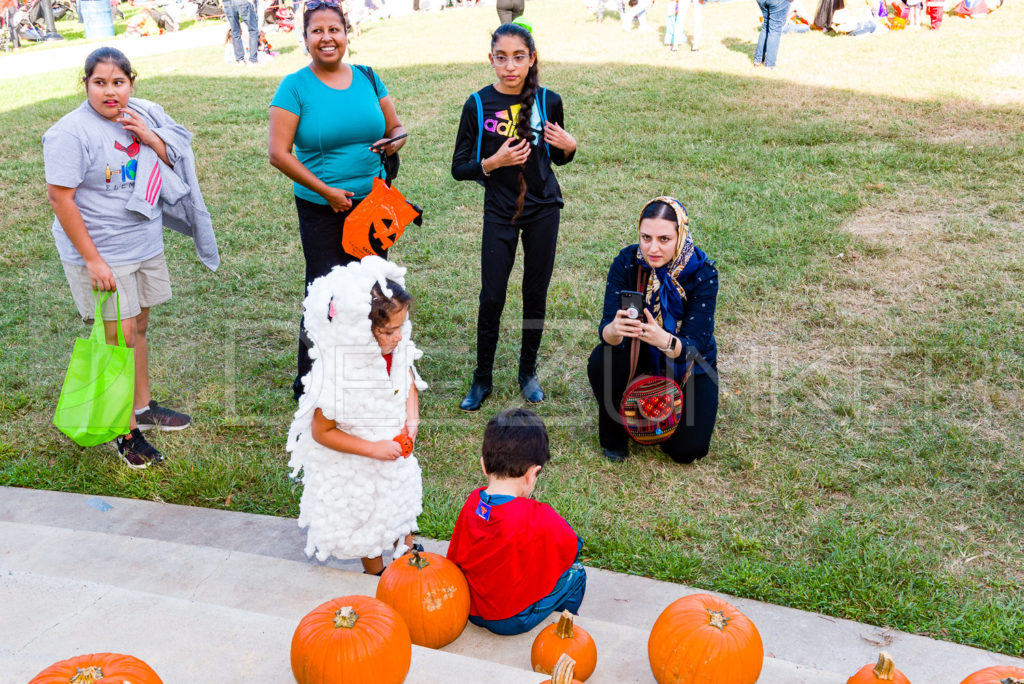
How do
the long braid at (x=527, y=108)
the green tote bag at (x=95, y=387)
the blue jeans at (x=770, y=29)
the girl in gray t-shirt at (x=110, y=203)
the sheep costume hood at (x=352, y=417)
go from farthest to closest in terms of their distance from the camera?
1. the blue jeans at (x=770, y=29)
2. the long braid at (x=527, y=108)
3. the green tote bag at (x=95, y=387)
4. the girl in gray t-shirt at (x=110, y=203)
5. the sheep costume hood at (x=352, y=417)

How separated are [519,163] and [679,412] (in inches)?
63.3

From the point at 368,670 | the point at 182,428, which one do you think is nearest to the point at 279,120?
the point at 182,428

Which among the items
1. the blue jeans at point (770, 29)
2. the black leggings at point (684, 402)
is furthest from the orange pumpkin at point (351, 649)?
the blue jeans at point (770, 29)

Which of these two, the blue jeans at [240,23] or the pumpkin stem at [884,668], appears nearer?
the pumpkin stem at [884,668]

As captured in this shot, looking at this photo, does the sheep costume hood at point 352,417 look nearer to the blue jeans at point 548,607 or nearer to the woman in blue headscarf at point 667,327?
the blue jeans at point 548,607

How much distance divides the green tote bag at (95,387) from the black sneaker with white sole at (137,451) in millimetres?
283

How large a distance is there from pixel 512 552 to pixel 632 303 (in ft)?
5.35

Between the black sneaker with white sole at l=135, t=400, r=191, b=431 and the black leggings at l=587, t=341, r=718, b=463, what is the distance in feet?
8.03

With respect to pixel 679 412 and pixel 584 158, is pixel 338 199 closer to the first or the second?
pixel 679 412

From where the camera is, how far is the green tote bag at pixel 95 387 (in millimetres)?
4137

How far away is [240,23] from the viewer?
52.0 ft

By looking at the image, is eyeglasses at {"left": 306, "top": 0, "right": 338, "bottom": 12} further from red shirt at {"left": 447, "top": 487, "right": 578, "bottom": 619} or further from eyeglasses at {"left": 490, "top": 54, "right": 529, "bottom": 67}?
red shirt at {"left": 447, "top": 487, "right": 578, "bottom": 619}

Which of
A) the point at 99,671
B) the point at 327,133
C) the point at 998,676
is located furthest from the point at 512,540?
the point at 327,133

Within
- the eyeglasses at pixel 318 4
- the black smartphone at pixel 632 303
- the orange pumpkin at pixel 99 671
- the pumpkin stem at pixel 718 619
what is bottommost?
the pumpkin stem at pixel 718 619
